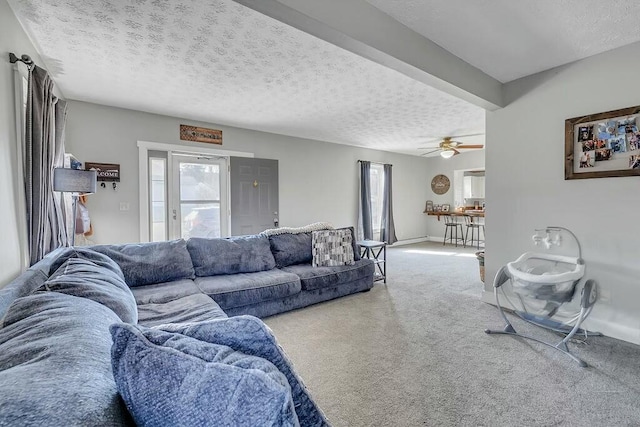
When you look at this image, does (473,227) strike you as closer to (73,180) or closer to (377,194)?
(377,194)

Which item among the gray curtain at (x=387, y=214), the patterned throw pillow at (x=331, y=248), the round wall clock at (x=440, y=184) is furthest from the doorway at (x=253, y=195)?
the round wall clock at (x=440, y=184)

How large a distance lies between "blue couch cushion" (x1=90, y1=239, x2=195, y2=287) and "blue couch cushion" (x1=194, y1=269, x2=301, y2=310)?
21cm

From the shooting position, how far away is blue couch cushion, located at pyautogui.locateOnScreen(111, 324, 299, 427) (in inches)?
21.2

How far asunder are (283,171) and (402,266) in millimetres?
2776

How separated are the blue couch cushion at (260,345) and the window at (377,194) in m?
6.83

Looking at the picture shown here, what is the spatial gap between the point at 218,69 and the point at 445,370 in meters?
3.21

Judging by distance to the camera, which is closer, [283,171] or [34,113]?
[34,113]

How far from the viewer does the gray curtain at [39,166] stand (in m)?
2.09

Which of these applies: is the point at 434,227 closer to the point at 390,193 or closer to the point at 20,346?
the point at 390,193

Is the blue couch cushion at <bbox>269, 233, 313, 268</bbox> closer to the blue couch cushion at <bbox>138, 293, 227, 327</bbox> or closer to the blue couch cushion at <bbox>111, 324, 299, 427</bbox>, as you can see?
the blue couch cushion at <bbox>138, 293, 227, 327</bbox>

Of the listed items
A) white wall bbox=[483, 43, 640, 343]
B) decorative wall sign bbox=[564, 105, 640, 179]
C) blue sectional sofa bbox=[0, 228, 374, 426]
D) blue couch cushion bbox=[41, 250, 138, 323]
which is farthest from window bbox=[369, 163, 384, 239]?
blue sectional sofa bbox=[0, 228, 374, 426]

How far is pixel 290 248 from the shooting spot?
11.9 ft

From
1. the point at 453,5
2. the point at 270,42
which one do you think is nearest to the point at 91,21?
the point at 270,42

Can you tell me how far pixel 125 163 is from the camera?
160 inches
